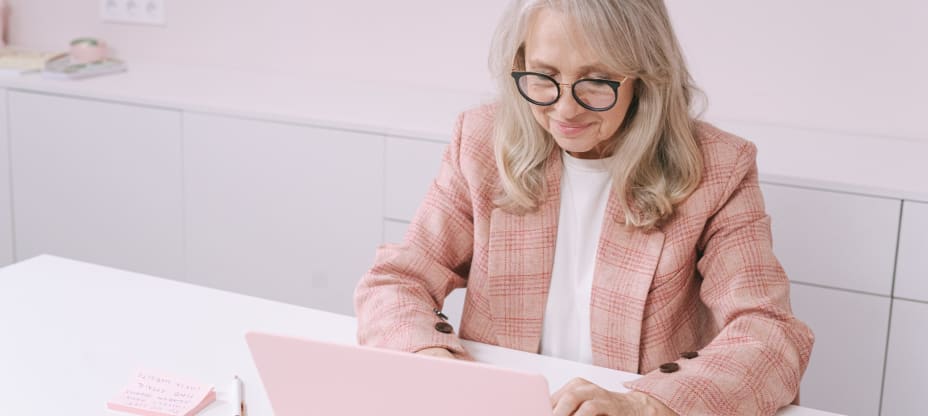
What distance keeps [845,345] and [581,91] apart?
107 cm

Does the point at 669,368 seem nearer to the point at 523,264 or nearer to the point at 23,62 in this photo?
the point at 523,264

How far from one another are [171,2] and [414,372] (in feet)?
7.90

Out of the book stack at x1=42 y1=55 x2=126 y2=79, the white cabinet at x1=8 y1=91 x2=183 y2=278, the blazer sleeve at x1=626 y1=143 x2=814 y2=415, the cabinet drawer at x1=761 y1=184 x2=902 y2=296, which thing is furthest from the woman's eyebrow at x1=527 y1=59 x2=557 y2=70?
the book stack at x1=42 y1=55 x2=126 y2=79

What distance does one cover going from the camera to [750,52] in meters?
2.73

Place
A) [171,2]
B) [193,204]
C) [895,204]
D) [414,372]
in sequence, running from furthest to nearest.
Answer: [171,2], [193,204], [895,204], [414,372]

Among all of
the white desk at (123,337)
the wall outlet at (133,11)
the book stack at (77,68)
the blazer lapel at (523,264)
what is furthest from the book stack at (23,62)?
the blazer lapel at (523,264)

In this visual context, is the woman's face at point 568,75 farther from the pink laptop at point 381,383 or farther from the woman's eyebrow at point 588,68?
the pink laptop at point 381,383

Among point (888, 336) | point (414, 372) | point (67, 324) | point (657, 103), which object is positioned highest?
point (657, 103)

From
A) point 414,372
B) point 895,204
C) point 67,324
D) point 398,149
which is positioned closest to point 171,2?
point 398,149

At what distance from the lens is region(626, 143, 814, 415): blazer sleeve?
145cm

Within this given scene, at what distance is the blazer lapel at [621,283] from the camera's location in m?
1.69

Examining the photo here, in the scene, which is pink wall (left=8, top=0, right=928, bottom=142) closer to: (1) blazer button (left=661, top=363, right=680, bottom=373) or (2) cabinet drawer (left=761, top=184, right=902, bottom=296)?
(2) cabinet drawer (left=761, top=184, right=902, bottom=296)

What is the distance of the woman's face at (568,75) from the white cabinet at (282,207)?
42.0 inches

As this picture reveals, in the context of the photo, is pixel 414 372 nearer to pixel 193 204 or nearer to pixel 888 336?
pixel 888 336
